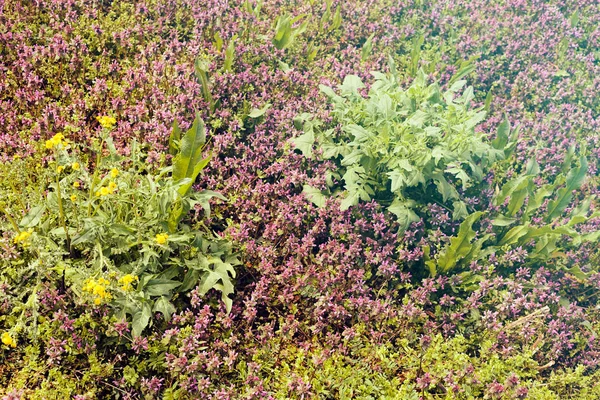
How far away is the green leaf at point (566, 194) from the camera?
4.86m

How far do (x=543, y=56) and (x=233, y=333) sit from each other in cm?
593

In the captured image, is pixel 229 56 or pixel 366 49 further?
Result: pixel 366 49

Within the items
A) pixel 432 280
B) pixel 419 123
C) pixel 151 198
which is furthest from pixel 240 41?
pixel 432 280

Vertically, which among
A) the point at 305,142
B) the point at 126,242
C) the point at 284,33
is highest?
the point at 284,33

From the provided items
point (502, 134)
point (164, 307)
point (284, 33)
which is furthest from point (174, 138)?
point (502, 134)

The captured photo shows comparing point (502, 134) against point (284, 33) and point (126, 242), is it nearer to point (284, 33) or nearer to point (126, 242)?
point (284, 33)

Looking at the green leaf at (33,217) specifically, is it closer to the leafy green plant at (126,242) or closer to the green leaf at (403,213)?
the leafy green plant at (126,242)

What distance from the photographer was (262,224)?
4.30m

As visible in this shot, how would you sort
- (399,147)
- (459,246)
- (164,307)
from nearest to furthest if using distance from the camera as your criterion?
(164,307)
(399,147)
(459,246)

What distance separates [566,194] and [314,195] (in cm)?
250

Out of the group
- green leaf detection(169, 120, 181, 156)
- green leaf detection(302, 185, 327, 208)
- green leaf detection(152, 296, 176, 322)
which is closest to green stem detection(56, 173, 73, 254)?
Answer: green leaf detection(152, 296, 176, 322)

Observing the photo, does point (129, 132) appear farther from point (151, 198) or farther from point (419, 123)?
point (419, 123)

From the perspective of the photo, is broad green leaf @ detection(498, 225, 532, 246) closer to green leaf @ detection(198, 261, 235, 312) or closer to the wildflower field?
the wildflower field

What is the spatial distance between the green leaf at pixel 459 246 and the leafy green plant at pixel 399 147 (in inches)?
10.4
